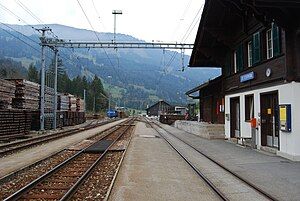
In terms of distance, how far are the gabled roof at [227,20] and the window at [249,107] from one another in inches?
147

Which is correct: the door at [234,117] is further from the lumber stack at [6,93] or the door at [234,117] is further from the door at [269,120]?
the lumber stack at [6,93]

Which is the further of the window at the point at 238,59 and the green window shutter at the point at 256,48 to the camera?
the window at the point at 238,59

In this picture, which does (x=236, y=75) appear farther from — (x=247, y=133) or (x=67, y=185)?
(x=67, y=185)

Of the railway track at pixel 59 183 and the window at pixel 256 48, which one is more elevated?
the window at pixel 256 48

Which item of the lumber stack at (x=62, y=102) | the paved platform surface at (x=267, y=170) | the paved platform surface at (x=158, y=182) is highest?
the lumber stack at (x=62, y=102)

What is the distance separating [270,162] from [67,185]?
6.99 meters

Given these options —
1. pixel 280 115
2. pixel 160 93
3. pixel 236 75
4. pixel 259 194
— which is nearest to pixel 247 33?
pixel 236 75

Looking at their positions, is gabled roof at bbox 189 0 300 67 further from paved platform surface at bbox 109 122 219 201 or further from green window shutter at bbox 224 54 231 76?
paved platform surface at bbox 109 122 219 201

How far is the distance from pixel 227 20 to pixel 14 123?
1639cm

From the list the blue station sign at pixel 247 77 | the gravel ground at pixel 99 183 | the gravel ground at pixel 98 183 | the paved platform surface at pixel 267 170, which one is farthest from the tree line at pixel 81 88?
the gravel ground at pixel 98 183

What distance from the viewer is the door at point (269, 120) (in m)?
15.1

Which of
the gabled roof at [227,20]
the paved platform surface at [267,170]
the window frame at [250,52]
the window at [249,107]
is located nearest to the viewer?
the paved platform surface at [267,170]

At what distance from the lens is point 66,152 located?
16.6 m

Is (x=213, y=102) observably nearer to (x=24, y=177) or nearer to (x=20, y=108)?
(x=20, y=108)
